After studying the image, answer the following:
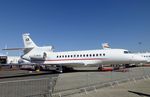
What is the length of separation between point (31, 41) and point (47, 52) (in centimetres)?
438

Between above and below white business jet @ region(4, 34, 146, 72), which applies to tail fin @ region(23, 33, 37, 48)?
above

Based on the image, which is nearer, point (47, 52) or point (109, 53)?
point (109, 53)

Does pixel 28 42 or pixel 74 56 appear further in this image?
pixel 28 42

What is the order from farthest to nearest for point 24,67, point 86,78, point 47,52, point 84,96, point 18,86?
point 24,67 → point 47,52 → point 86,78 → point 84,96 → point 18,86

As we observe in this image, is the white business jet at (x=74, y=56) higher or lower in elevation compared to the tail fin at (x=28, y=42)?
lower

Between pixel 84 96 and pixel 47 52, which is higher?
pixel 47 52

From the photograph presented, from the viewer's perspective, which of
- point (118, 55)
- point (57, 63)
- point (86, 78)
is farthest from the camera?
point (57, 63)

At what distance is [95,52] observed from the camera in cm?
3350

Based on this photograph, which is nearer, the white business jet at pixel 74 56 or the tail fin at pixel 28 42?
the white business jet at pixel 74 56

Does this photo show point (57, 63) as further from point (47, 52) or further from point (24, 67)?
point (24, 67)

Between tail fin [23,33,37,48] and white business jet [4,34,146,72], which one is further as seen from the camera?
tail fin [23,33,37,48]

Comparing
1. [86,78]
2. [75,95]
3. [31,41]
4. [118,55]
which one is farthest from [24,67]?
[75,95]

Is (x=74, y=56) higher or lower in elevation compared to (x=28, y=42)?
lower

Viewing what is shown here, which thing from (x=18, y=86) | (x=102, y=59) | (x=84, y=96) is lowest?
(x=84, y=96)
